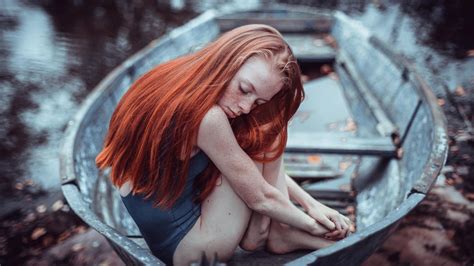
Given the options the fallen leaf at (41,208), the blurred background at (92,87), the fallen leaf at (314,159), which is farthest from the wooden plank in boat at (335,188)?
the fallen leaf at (41,208)

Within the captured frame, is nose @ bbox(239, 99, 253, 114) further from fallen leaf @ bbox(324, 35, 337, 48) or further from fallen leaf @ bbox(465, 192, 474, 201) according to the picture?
fallen leaf @ bbox(324, 35, 337, 48)

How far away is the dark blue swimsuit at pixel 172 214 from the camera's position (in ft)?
6.03

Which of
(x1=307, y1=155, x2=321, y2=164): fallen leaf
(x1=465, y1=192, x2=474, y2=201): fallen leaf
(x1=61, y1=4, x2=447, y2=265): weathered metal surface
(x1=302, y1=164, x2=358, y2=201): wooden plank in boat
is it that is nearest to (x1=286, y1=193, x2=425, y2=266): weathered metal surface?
(x1=61, y1=4, x2=447, y2=265): weathered metal surface

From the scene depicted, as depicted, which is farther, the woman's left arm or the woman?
the woman's left arm

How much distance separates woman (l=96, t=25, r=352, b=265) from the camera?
1.62 meters

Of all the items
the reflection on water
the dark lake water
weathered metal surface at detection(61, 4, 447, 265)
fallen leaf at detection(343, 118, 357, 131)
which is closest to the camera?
weathered metal surface at detection(61, 4, 447, 265)

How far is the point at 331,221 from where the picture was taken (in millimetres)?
1963

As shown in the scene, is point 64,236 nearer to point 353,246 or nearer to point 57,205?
point 57,205

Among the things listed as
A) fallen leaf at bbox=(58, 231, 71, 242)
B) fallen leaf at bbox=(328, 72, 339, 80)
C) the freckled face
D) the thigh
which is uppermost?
the freckled face

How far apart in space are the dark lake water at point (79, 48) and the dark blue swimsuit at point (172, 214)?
7.35ft

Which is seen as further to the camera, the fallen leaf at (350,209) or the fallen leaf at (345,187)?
the fallen leaf at (345,187)

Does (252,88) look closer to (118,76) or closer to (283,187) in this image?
(283,187)

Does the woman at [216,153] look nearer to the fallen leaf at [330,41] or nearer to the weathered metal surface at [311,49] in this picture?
the weathered metal surface at [311,49]

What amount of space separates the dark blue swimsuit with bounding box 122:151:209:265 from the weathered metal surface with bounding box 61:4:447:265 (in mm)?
121
